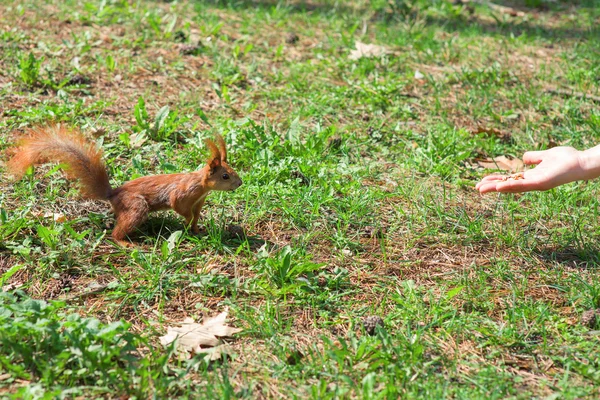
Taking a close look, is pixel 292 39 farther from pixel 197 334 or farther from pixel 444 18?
pixel 197 334

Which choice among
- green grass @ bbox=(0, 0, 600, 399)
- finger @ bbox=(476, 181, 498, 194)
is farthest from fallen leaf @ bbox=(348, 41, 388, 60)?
finger @ bbox=(476, 181, 498, 194)

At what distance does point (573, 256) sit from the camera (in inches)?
125

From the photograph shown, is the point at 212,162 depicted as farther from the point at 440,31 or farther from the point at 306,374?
the point at 440,31

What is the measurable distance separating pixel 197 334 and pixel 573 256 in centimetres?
186

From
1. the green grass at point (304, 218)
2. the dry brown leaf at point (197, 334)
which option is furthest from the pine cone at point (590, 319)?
the dry brown leaf at point (197, 334)

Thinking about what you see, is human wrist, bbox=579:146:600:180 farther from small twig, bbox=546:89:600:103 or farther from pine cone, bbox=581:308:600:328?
small twig, bbox=546:89:600:103

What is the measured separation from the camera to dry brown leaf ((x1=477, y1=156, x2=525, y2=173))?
4.02m

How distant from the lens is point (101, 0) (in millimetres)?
5820

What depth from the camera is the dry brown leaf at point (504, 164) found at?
402cm

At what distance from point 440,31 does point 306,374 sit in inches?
177

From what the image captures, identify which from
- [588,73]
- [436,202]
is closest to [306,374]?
[436,202]

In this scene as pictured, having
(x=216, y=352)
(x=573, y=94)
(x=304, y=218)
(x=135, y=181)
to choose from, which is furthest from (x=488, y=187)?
(x=573, y=94)

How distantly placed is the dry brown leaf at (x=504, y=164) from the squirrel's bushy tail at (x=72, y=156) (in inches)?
89.9

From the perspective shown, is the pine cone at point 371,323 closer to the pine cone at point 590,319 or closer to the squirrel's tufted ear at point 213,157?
the pine cone at point 590,319
